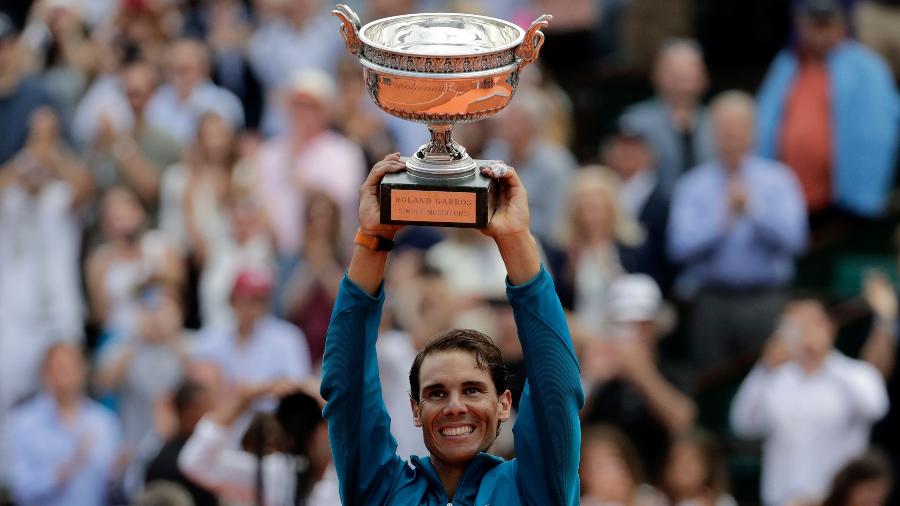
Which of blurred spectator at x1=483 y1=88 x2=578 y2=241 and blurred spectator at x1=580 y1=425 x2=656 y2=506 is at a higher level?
blurred spectator at x1=483 y1=88 x2=578 y2=241

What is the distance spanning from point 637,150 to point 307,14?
8.21 ft

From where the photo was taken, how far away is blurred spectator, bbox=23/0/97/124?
11680mm

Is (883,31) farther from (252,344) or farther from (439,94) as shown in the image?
(439,94)

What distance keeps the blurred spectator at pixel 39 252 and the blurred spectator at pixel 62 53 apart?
0.84 meters

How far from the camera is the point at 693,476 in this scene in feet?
28.1

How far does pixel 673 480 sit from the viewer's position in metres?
8.62

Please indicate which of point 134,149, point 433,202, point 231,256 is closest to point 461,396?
point 433,202

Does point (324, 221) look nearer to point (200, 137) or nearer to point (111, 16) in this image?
point (200, 137)

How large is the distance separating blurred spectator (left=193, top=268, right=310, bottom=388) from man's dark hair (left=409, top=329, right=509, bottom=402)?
456cm

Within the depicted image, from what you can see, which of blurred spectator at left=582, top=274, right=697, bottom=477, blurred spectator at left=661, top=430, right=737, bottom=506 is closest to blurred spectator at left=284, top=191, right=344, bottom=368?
blurred spectator at left=582, top=274, right=697, bottom=477

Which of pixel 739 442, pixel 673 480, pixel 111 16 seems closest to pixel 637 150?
pixel 739 442

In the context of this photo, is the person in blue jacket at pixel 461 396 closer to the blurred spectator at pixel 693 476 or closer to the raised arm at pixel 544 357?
the raised arm at pixel 544 357

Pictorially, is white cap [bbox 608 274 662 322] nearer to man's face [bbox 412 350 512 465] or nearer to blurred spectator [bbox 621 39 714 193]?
blurred spectator [bbox 621 39 714 193]

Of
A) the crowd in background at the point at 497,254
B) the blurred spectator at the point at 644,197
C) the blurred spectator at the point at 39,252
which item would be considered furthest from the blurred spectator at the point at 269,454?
the blurred spectator at the point at 39,252
